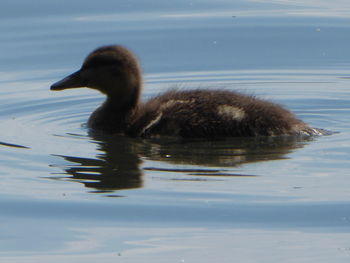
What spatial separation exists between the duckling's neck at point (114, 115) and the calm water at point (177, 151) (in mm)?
153

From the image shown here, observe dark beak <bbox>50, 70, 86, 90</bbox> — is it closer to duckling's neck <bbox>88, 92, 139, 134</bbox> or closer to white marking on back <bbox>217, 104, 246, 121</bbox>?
duckling's neck <bbox>88, 92, 139, 134</bbox>

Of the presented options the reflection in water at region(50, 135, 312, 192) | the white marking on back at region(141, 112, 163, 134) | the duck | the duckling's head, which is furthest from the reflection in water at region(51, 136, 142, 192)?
the duckling's head

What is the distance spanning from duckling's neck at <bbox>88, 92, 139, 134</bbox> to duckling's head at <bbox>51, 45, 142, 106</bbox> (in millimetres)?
33

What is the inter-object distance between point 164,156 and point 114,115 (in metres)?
1.11

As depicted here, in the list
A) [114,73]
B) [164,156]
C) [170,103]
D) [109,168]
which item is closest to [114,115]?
[114,73]

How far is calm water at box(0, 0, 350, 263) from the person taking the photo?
6062 millimetres

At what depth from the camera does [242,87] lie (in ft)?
33.5

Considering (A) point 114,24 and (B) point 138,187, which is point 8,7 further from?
(B) point 138,187

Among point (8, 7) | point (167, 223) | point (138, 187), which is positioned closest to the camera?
point (167, 223)

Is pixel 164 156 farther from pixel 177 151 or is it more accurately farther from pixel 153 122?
pixel 153 122

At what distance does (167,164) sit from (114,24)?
4.86 metres

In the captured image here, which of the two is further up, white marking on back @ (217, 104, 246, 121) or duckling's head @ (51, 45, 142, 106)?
duckling's head @ (51, 45, 142, 106)

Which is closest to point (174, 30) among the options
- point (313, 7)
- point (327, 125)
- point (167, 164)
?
point (313, 7)

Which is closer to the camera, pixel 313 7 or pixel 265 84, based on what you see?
pixel 265 84
